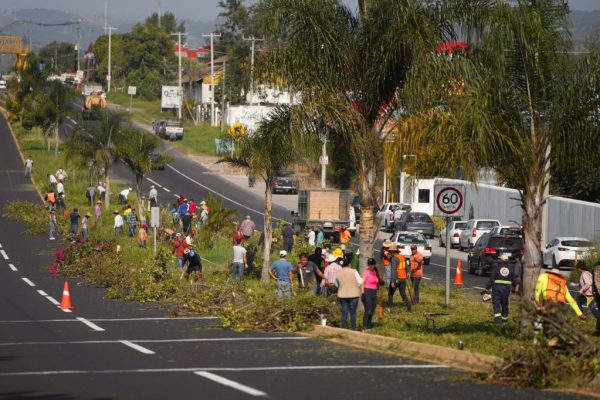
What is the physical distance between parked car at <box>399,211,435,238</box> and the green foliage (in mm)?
17062

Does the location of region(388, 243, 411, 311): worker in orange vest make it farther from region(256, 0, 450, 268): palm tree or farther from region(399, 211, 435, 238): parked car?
region(399, 211, 435, 238): parked car

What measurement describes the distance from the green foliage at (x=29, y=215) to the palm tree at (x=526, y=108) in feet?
122

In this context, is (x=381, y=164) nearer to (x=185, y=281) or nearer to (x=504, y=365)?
(x=185, y=281)

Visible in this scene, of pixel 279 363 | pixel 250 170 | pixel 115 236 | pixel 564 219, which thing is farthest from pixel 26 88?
pixel 279 363

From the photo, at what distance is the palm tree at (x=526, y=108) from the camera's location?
1956 centimetres

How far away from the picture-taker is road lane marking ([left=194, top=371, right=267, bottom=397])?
1438 cm

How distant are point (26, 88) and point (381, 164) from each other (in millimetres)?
82067

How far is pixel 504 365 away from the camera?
15086 millimetres

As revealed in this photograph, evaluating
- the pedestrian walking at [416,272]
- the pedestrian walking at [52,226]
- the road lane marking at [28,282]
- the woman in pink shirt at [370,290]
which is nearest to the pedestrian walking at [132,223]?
the pedestrian walking at [52,226]

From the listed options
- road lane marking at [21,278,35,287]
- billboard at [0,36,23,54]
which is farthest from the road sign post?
billboard at [0,36,23,54]

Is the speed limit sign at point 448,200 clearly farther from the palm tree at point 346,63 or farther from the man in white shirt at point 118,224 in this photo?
the man in white shirt at point 118,224

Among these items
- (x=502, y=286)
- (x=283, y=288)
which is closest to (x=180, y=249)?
(x=283, y=288)

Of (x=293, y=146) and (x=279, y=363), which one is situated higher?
(x=293, y=146)

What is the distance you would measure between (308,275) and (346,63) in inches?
331
